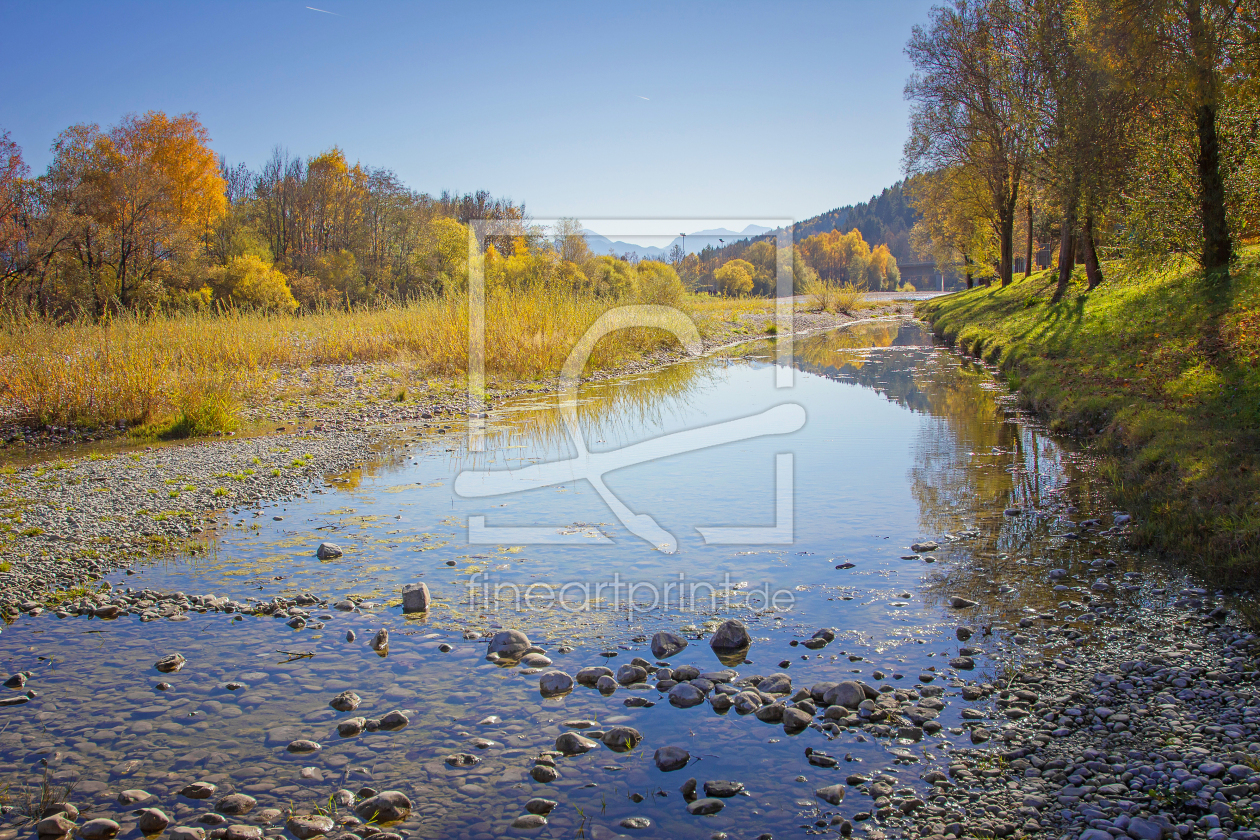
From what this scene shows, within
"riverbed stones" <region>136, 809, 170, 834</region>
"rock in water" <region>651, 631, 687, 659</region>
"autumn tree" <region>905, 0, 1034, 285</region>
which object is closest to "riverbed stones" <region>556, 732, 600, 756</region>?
"rock in water" <region>651, 631, 687, 659</region>

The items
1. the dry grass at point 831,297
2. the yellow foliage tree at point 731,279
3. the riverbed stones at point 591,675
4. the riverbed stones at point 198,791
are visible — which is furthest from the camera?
the yellow foliage tree at point 731,279

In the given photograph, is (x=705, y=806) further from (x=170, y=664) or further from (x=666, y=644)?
(x=170, y=664)

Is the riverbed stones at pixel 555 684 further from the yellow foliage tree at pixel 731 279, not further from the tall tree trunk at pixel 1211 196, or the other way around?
the yellow foliage tree at pixel 731 279

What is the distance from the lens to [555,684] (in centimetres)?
449

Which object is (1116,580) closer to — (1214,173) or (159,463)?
(159,463)

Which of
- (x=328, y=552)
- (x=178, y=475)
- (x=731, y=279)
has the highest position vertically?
(x=731, y=279)

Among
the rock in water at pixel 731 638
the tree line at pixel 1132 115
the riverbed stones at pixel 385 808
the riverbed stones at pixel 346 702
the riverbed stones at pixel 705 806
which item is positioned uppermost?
the tree line at pixel 1132 115

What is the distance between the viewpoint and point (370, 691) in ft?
14.6

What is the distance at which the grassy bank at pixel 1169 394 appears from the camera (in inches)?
251

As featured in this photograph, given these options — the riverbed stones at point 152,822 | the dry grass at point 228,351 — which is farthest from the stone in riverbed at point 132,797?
the dry grass at point 228,351

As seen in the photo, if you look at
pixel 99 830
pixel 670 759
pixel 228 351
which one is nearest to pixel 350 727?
pixel 99 830

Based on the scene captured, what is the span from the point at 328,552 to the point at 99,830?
3.77m

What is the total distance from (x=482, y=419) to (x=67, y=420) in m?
7.20

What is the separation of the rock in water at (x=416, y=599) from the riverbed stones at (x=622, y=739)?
2.33 metres
